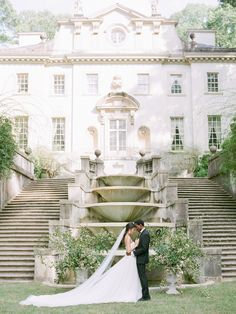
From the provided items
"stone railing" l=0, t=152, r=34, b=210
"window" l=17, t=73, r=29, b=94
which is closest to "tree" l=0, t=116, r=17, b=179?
"stone railing" l=0, t=152, r=34, b=210

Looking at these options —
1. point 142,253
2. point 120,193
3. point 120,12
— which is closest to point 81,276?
point 142,253

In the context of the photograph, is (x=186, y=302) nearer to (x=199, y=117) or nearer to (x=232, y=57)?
(x=199, y=117)

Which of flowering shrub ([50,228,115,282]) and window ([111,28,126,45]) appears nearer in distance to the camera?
flowering shrub ([50,228,115,282])

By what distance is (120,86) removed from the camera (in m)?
33.4

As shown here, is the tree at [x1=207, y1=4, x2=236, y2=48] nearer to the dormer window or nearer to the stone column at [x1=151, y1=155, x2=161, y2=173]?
the dormer window

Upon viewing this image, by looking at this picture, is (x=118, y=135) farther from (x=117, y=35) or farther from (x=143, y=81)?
(x=117, y=35)

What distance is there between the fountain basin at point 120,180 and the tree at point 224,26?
2606 cm

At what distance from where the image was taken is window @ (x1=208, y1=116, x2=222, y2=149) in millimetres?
33219

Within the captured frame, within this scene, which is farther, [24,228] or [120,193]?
[120,193]

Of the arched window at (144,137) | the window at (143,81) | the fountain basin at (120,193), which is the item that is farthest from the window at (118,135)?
the fountain basin at (120,193)

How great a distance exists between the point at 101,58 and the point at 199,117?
7.94 m

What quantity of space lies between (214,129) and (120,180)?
50.3 ft

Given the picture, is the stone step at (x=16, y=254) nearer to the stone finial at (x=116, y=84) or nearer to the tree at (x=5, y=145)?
the tree at (x=5, y=145)

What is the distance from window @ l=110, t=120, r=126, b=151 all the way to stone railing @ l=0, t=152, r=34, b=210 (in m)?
9.51
